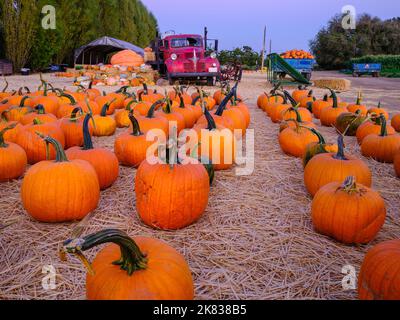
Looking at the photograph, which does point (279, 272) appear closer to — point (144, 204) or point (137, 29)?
point (144, 204)

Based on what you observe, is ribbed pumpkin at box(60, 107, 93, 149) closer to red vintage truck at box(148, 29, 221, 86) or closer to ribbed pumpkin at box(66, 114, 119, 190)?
ribbed pumpkin at box(66, 114, 119, 190)

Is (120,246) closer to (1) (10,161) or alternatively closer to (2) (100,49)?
(1) (10,161)

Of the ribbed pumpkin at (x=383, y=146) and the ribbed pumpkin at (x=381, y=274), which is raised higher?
the ribbed pumpkin at (x=383, y=146)

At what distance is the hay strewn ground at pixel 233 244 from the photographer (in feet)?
6.42

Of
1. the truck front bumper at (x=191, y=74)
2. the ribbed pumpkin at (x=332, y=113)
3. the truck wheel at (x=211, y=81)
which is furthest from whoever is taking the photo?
the truck wheel at (x=211, y=81)

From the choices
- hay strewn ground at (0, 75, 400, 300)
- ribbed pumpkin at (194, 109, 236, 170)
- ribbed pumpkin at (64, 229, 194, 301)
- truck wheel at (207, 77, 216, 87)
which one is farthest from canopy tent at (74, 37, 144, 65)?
ribbed pumpkin at (64, 229, 194, 301)

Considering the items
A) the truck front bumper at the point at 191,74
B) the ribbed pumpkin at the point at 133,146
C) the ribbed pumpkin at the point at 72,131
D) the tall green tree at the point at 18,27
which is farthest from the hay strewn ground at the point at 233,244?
the tall green tree at the point at 18,27

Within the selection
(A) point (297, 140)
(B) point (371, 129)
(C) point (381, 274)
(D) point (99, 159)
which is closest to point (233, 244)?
(C) point (381, 274)

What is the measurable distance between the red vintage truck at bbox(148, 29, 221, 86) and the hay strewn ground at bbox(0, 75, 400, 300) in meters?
11.7

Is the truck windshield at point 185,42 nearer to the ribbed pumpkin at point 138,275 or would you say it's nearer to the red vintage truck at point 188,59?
the red vintage truck at point 188,59

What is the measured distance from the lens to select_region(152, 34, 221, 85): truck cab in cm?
1464

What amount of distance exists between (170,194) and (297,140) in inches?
92.8

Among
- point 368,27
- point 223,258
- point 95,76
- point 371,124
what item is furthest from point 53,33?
point 368,27

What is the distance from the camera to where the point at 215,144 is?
144 inches
